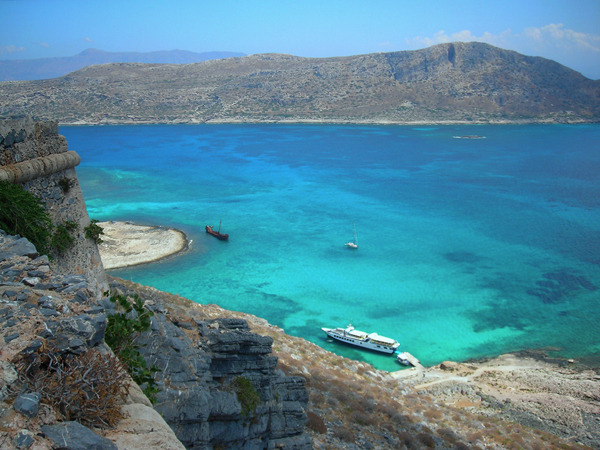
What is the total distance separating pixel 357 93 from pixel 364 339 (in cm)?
16746

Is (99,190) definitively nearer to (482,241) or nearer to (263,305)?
(263,305)

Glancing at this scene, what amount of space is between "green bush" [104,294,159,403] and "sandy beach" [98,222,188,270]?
31129 mm

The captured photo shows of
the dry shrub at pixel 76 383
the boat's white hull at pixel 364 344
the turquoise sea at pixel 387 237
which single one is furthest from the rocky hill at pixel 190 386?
the turquoise sea at pixel 387 237

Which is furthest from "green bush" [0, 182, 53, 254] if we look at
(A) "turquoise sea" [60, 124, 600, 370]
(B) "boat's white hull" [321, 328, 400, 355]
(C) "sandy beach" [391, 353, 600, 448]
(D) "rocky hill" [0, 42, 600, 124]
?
(D) "rocky hill" [0, 42, 600, 124]

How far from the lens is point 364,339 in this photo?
28859mm

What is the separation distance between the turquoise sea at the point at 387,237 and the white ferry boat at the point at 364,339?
0.52 meters

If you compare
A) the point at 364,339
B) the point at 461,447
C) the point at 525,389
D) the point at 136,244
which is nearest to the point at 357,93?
the point at 136,244

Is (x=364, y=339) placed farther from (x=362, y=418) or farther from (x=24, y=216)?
(x=24, y=216)

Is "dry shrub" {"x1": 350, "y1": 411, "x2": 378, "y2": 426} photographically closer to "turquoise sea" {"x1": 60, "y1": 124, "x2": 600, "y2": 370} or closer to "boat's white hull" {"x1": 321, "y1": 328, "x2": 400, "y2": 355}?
"turquoise sea" {"x1": 60, "y1": 124, "x2": 600, "y2": 370}

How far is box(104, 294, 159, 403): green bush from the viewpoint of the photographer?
8117 millimetres

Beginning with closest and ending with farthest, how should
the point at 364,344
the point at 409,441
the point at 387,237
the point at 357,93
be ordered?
the point at 409,441
the point at 364,344
the point at 387,237
the point at 357,93

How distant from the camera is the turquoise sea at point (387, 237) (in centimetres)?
3259

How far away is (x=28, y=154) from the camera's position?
935cm

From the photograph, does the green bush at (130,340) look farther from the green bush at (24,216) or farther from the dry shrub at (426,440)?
the dry shrub at (426,440)
